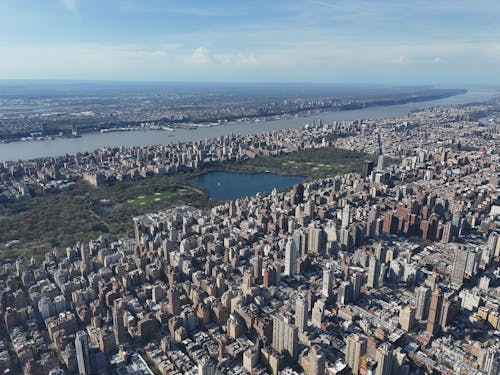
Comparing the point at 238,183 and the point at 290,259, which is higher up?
the point at 290,259

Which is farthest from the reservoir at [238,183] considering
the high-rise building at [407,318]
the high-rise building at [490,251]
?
the high-rise building at [407,318]

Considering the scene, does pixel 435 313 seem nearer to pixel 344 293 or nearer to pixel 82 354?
pixel 344 293

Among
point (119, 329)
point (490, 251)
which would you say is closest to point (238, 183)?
point (490, 251)

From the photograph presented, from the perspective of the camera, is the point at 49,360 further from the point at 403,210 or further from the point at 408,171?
the point at 408,171

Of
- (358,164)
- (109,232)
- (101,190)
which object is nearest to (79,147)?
(101,190)

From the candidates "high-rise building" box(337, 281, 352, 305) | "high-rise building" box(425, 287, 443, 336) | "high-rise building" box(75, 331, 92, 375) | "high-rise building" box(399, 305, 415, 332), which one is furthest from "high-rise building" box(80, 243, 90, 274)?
"high-rise building" box(425, 287, 443, 336)

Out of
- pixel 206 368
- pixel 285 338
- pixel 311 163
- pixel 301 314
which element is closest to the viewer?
pixel 206 368

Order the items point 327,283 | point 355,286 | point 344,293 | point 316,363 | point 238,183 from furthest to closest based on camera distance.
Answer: point 238,183
point 327,283
point 355,286
point 344,293
point 316,363

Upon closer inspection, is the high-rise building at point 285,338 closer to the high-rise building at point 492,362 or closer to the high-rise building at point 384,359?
the high-rise building at point 384,359

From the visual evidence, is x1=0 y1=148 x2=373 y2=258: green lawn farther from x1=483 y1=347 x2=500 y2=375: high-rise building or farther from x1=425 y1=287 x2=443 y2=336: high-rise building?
x1=483 y1=347 x2=500 y2=375: high-rise building
